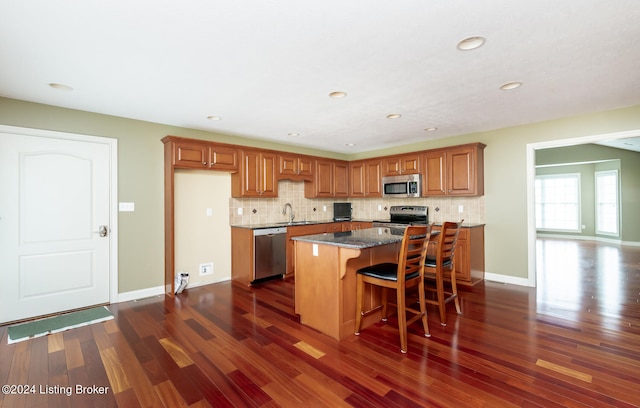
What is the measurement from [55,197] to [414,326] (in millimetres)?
4204

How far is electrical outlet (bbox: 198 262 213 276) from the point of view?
4.52 meters

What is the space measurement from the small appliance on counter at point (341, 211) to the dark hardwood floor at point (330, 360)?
3.03m

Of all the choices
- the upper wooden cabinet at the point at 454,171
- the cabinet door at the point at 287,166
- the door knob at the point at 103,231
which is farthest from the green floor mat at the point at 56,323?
the upper wooden cabinet at the point at 454,171

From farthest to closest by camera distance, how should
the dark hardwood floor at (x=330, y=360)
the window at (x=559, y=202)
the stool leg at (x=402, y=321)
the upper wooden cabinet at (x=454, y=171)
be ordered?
the window at (x=559, y=202), the upper wooden cabinet at (x=454, y=171), the stool leg at (x=402, y=321), the dark hardwood floor at (x=330, y=360)

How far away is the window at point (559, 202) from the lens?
9.41 metres

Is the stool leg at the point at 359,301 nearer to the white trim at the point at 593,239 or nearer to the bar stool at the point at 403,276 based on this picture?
the bar stool at the point at 403,276

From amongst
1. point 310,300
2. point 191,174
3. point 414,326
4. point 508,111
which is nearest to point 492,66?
point 508,111

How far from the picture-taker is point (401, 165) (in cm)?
546

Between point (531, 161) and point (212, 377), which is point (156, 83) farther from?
point (531, 161)

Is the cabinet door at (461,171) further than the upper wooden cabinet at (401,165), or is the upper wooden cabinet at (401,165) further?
the upper wooden cabinet at (401,165)

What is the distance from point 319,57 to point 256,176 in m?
2.87

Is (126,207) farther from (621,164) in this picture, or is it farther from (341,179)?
(621,164)

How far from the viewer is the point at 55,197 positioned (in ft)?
11.0

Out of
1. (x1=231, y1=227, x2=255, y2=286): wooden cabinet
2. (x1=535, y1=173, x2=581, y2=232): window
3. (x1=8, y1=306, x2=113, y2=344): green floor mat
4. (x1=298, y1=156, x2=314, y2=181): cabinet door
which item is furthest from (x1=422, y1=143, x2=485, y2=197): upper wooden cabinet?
(x1=535, y1=173, x2=581, y2=232): window
